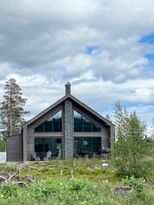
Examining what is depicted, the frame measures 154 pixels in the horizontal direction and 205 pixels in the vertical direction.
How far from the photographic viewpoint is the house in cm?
4138

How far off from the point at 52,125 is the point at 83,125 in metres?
2.82

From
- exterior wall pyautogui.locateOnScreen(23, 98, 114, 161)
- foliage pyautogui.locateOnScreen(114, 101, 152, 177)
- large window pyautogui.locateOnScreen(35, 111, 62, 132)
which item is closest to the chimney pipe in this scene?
exterior wall pyautogui.locateOnScreen(23, 98, 114, 161)

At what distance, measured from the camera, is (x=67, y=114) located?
41.8 meters

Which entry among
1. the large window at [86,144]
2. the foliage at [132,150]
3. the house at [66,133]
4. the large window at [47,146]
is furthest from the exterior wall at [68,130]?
the foliage at [132,150]

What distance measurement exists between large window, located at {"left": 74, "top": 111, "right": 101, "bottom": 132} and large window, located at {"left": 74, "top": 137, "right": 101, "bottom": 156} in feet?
2.67

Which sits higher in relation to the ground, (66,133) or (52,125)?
(52,125)

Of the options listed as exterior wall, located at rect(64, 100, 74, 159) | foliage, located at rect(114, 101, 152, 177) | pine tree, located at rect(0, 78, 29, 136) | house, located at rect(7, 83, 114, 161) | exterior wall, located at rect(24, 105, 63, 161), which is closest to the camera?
foliage, located at rect(114, 101, 152, 177)

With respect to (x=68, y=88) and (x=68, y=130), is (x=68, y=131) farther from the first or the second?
(x=68, y=88)

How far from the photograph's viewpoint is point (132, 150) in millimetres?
20250

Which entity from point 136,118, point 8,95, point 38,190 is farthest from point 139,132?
point 8,95

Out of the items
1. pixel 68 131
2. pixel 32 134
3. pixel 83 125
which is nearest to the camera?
pixel 32 134

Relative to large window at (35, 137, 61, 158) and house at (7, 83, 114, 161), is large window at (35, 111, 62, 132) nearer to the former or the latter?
house at (7, 83, 114, 161)

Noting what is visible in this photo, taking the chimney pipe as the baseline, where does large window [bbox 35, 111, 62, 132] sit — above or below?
below

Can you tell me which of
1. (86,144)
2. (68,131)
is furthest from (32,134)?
(86,144)
